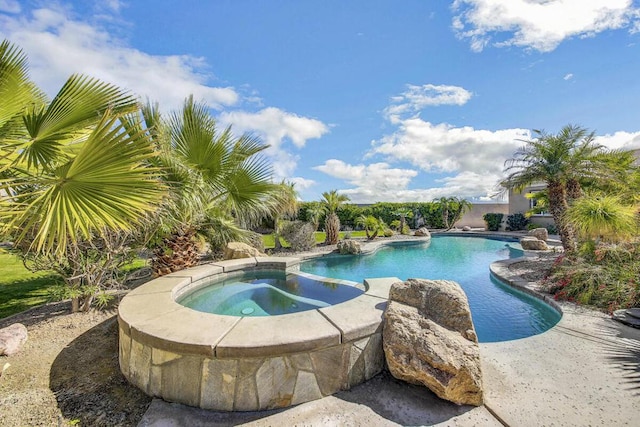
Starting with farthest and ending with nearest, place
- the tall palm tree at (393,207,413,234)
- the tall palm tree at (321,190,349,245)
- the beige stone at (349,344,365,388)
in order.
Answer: the tall palm tree at (393,207,413,234) < the tall palm tree at (321,190,349,245) < the beige stone at (349,344,365,388)

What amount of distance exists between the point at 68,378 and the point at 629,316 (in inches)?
293

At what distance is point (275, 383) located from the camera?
7.28 ft

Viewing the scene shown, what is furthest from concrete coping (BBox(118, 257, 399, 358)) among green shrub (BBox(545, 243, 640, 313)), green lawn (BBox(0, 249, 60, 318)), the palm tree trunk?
the palm tree trunk

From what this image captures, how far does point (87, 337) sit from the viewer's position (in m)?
3.68

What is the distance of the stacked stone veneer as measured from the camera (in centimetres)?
220

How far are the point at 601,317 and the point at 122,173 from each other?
6.83m

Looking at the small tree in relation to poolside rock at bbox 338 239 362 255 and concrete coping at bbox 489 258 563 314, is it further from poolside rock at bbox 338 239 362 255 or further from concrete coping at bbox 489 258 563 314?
concrete coping at bbox 489 258 563 314

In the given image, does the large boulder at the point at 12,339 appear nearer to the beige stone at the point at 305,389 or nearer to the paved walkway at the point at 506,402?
the paved walkway at the point at 506,402

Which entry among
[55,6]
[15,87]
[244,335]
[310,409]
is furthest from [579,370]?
[55,6]

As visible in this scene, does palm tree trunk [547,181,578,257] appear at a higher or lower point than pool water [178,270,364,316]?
higher

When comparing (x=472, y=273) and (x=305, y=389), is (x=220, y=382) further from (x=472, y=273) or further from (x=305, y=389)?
(x=472, y=273)

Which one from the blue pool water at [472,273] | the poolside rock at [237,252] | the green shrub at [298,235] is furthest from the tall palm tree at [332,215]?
the poolside rock at [237,252]

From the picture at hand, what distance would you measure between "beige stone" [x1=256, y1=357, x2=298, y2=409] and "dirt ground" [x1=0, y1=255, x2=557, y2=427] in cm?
108

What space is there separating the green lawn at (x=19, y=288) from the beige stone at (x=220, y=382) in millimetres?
4341
